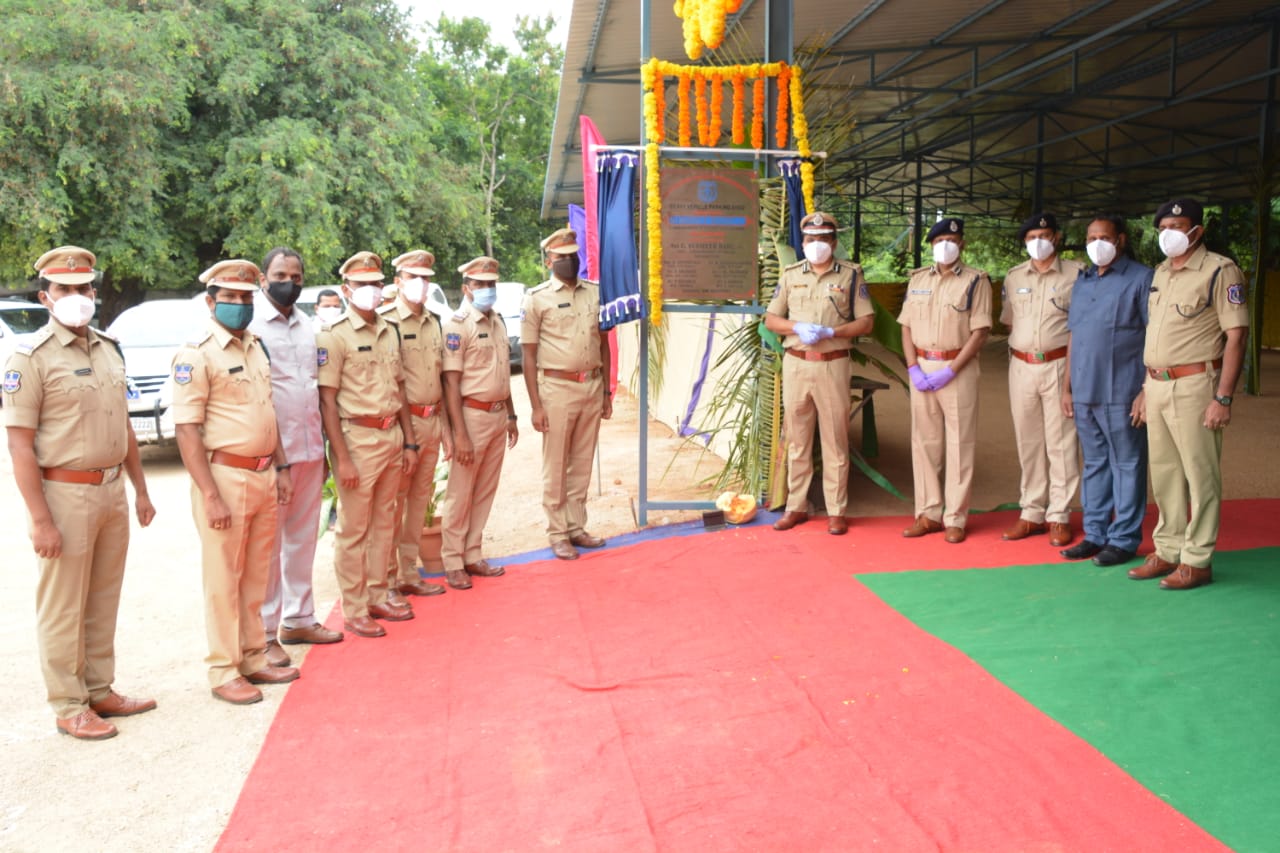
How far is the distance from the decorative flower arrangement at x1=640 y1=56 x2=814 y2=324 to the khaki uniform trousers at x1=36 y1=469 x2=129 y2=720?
3.46m

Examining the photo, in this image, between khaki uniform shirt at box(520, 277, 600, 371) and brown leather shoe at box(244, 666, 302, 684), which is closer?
brown leather shoe at box(244, 666, 302, 684)

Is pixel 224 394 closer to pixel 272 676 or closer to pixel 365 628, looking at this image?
pixel 272 676

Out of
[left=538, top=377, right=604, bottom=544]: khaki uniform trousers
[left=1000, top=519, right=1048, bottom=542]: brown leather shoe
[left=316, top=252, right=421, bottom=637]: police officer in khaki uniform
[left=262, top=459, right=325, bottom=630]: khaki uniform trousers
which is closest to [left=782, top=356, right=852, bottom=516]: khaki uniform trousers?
[left=1000, top=519, right=1048, bottom=542]: brown leather shoe

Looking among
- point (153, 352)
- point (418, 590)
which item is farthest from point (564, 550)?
point (153, 352)

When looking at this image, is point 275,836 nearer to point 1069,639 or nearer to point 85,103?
point 1069,639

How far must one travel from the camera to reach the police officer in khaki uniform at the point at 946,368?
5.80m

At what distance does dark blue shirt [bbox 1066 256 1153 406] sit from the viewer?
5.18 m

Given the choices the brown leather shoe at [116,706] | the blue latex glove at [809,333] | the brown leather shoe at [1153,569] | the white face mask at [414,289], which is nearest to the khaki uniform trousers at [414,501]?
the white face mask at [414,289]

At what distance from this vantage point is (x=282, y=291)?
14.0ft

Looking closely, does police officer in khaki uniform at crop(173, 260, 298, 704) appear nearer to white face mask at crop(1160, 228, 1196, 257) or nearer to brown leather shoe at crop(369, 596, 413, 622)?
brown leather shoe at crop(369, 596, 413, 622)

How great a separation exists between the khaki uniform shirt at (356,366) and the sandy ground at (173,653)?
3.51 feet

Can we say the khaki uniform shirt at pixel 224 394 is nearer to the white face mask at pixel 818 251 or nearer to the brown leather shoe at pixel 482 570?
the brown leather shoe at pixel 482 570

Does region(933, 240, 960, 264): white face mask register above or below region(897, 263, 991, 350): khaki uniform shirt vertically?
above

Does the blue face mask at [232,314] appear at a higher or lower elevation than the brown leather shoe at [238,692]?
higher
